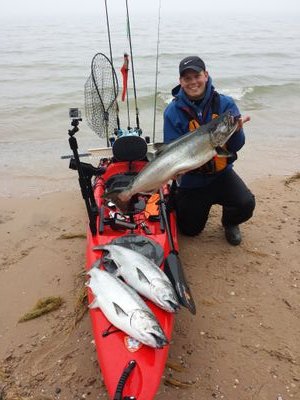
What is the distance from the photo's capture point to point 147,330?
300cm

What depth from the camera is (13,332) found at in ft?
13.3

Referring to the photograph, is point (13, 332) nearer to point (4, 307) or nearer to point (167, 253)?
point (4, 307)

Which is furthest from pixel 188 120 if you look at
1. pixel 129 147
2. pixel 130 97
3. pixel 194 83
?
pixel 130 97

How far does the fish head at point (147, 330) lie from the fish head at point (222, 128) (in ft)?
5.59

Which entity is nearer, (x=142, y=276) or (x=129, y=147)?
(x=142, y=276)

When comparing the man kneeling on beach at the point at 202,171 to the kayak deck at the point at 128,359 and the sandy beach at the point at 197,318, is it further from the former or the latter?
the kayak deck at the point at 128,359

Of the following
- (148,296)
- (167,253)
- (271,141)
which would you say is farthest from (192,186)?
(271,141)

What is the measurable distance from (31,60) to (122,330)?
23.0 metres

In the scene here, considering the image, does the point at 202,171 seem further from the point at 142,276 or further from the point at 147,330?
the point at 147,330

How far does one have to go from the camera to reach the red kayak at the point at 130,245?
2916 mm

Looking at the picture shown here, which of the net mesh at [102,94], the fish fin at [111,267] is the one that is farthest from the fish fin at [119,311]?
the net mesh at [102,94]

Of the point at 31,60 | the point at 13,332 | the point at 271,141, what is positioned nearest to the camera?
the point at 13,332

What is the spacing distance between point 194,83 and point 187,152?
1.18 m

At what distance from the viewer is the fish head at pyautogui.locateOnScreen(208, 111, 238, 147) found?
371 centimetres
